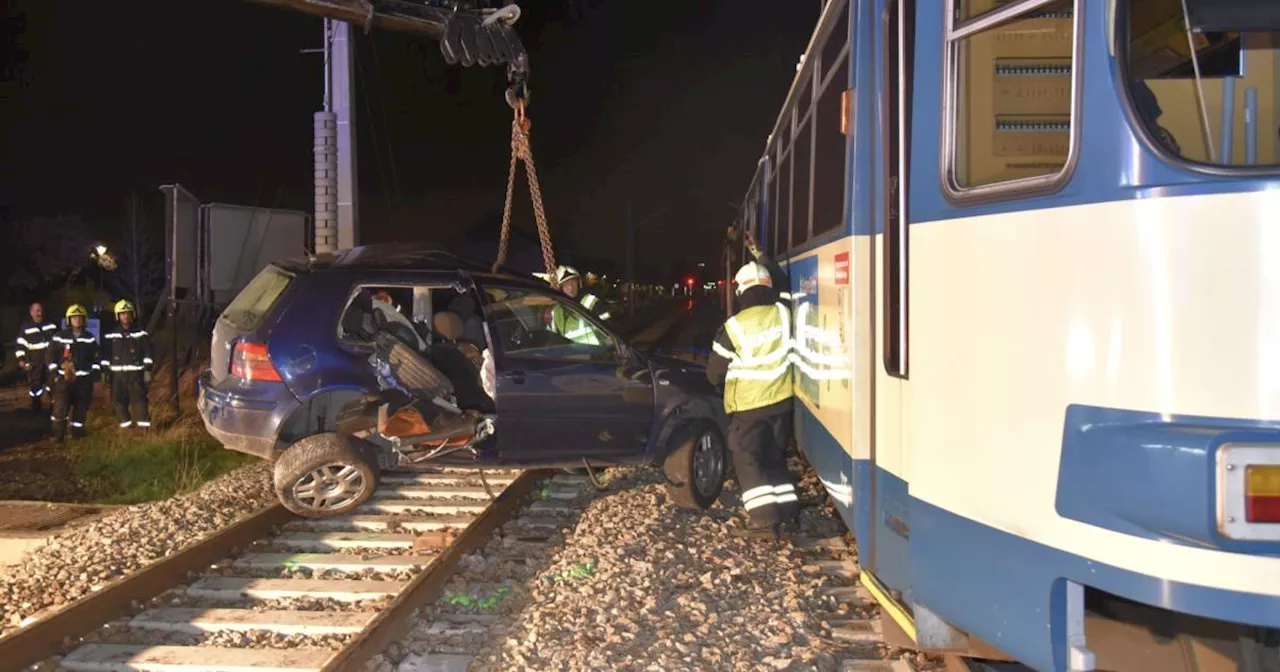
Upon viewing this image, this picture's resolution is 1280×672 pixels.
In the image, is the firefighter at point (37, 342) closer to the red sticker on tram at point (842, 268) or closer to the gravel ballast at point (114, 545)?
the gravel ballast at point (114, 545)

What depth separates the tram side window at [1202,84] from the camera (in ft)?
9.18

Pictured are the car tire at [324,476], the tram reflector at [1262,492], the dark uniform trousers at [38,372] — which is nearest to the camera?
the tram reflector at [1262,492]

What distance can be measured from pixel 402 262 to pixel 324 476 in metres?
1.71

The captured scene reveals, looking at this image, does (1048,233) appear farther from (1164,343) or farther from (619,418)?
(619,418)

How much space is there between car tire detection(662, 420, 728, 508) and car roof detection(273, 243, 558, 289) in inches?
63.8

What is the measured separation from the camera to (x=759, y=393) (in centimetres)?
656

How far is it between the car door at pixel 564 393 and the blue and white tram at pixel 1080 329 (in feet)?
11.3

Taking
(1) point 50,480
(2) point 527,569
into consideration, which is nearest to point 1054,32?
(2) point 527,569

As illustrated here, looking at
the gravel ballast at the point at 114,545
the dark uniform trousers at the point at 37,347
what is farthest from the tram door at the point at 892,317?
the dark uniform trousers at the point at 37,347

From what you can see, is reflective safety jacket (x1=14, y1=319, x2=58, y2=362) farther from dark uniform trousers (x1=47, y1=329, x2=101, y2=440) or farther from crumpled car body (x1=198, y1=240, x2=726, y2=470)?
crumpled car body (x1=198, y1=240, x2=726, y2=470)

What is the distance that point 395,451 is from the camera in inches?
276

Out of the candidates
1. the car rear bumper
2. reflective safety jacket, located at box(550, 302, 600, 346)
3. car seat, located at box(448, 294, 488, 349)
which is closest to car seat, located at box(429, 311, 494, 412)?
car seat, located at box(448, 294, 488, 349)

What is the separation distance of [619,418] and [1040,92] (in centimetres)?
454

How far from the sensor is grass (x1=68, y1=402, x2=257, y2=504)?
8.73 meters
